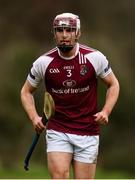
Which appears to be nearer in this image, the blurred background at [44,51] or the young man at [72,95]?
the young man at [72,95]

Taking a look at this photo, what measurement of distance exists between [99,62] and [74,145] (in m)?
0.83

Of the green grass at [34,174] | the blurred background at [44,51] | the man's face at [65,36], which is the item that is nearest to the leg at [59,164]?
the man's face at [65,36]

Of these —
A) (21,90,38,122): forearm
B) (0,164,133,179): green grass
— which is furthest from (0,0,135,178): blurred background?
(21,90,38,122): forearm

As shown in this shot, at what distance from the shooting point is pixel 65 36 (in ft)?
38.0

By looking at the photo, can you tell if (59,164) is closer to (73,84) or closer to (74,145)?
(74,145)

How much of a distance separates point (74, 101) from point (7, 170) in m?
9.13

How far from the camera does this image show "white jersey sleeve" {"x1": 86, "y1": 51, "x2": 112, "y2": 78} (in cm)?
1170

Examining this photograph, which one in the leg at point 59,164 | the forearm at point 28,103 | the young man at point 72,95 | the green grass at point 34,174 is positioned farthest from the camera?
the green grass at point 34,174

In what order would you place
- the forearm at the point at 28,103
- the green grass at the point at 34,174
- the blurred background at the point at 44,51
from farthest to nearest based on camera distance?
the blurred background at the point at 44,51
the green grass at the point at 34,174
the forearm at the point at 28,103

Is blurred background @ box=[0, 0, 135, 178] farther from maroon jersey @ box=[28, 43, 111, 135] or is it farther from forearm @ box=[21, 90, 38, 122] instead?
maroon jersey @ box=[28, 43, 111, 135]

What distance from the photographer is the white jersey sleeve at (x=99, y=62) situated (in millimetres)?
11703

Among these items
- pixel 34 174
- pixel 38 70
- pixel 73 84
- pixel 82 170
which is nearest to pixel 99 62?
pixel 73 84

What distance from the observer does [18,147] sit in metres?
24.3

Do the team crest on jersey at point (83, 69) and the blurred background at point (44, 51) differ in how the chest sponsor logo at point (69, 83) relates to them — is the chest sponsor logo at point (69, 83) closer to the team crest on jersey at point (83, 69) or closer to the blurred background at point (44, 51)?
the team crest on jersey at point (83, 69)
